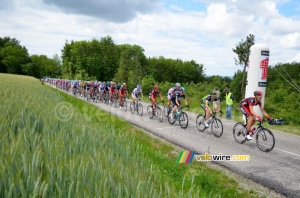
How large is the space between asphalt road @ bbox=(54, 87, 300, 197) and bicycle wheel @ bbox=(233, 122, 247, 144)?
166mm

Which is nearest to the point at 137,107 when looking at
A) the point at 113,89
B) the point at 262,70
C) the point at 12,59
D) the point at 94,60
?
the point at 113,89

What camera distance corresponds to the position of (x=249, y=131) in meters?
8.57

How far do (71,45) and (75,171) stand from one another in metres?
84.1

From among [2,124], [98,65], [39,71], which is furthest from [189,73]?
[2,124]

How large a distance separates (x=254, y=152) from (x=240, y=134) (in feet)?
4.06

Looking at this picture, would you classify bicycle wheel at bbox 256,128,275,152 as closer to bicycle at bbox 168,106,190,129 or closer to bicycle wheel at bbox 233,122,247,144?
bicycle wheel at bbox 233,122,247,144

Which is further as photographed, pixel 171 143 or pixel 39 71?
pixel 39 71

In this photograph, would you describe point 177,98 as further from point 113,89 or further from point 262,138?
point 113,89

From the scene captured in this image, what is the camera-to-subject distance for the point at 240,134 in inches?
356

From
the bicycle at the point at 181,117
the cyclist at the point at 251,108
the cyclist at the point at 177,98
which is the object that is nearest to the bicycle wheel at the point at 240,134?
the cyclist at the point at 251,108

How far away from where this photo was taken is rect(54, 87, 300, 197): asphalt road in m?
5.61

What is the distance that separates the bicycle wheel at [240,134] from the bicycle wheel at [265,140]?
586 millimetres

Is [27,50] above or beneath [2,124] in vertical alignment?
above

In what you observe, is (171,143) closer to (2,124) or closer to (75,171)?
(2,124)
